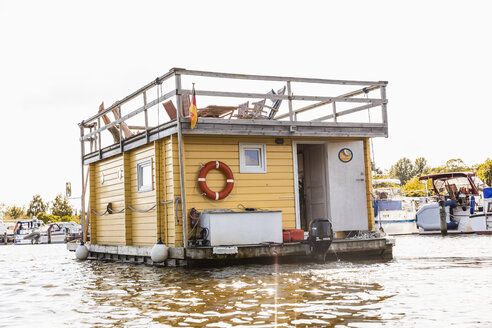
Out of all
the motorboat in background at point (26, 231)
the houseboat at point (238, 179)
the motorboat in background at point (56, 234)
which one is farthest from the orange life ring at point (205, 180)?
the motorboat in background at point (26, 231)

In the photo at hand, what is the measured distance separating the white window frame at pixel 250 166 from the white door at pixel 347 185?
1724 millimetres

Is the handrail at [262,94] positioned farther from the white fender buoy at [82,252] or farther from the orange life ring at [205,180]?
the white fender buoy at [82,252]

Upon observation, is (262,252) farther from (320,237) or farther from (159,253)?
(159,253)

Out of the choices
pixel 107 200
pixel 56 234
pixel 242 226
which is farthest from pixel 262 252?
pixel 56 234

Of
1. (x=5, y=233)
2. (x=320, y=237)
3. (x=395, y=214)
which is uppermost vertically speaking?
(x=395, y=214)

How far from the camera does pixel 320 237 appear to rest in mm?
10688

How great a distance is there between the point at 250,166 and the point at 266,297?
17.8 ft

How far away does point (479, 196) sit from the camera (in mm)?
29891

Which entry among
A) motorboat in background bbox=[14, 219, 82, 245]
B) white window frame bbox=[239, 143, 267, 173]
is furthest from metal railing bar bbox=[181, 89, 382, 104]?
motorboat in background bbox=[14, 219, 82, 245]

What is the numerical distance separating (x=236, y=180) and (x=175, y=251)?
2.04 m

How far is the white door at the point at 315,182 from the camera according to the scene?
13047mm

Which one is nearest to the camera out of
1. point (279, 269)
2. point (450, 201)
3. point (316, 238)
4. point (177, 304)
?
point (177, 304)

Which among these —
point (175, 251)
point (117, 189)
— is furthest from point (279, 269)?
point (117, 189)

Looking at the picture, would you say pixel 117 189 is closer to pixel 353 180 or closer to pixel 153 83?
pixel 153 83
